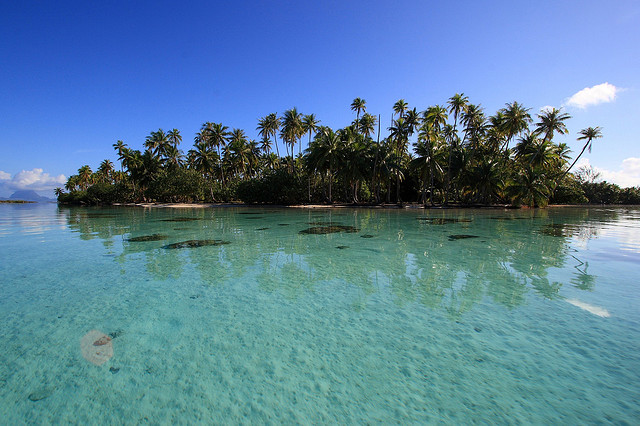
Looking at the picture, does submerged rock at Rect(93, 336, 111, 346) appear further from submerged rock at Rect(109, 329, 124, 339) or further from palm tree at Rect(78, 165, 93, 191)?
palm tree at Rect(78, 165, 93, 191)

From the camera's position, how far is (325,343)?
401 cm

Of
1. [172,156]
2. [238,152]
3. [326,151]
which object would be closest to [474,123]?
[326,151]

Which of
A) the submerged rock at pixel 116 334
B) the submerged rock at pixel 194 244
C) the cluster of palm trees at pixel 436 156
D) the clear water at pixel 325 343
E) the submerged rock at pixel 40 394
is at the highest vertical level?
the cluster of palm trees at pixel 436 156

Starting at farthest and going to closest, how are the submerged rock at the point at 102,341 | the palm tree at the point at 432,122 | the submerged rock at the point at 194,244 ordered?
the palm tree at the point at 432,122 → the submerged rock at the point at 194,244 → the submerged rock at the point at 102,341

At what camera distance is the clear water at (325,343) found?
2785 mm

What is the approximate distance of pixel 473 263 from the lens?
8.52 metres

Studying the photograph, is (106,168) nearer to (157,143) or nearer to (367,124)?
(157,143)

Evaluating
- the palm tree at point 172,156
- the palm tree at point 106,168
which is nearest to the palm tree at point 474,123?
the palm tree at point 172,156

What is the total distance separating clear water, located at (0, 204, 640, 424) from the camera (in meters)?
2.79

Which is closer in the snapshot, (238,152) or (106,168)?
(238,152)

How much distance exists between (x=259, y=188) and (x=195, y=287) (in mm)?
50651

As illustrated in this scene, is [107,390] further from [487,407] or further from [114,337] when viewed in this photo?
[487,407]

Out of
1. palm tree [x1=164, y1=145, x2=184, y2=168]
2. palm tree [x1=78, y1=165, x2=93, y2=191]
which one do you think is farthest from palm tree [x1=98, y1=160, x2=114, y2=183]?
palm tree [x1=164, y1=145, x2=184, y2=168]

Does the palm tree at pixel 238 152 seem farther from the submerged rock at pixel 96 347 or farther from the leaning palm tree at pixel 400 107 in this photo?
the submerged rock at pixel 96 347
